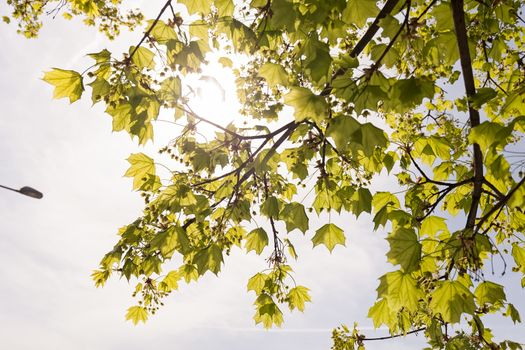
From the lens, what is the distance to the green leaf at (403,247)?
343 cm

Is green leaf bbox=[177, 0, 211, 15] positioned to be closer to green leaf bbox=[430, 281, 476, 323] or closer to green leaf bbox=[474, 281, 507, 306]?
green leaf bbox=[430, 281, 476, 323]

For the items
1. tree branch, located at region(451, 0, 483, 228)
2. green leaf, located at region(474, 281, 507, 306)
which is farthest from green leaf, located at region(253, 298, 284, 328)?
tree branch, located at region(451, 0, 483, 228)

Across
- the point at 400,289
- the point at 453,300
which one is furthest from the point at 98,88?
the point at 453,300

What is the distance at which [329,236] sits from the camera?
484 cm

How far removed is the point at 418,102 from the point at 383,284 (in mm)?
1678

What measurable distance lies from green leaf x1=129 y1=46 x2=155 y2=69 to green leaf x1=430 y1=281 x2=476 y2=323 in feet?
11.5

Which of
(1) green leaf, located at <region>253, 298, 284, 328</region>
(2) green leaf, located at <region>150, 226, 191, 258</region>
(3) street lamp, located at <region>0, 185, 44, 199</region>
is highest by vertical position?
(3) street lamp, located at <region>0, 185, 44, 199</region>

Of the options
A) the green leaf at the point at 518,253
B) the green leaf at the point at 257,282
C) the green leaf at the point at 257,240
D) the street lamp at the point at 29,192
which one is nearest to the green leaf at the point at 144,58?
the green leaf at the point at 257,240

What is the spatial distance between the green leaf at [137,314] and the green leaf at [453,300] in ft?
13.9

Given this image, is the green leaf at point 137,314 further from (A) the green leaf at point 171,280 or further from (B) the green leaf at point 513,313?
(B) the green leaf at point 513,313

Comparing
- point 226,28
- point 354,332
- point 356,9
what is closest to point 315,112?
point 356,9

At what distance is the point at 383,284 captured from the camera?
11.6ft

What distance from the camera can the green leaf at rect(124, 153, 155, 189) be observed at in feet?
14.5

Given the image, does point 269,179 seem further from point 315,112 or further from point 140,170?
point 315,112
